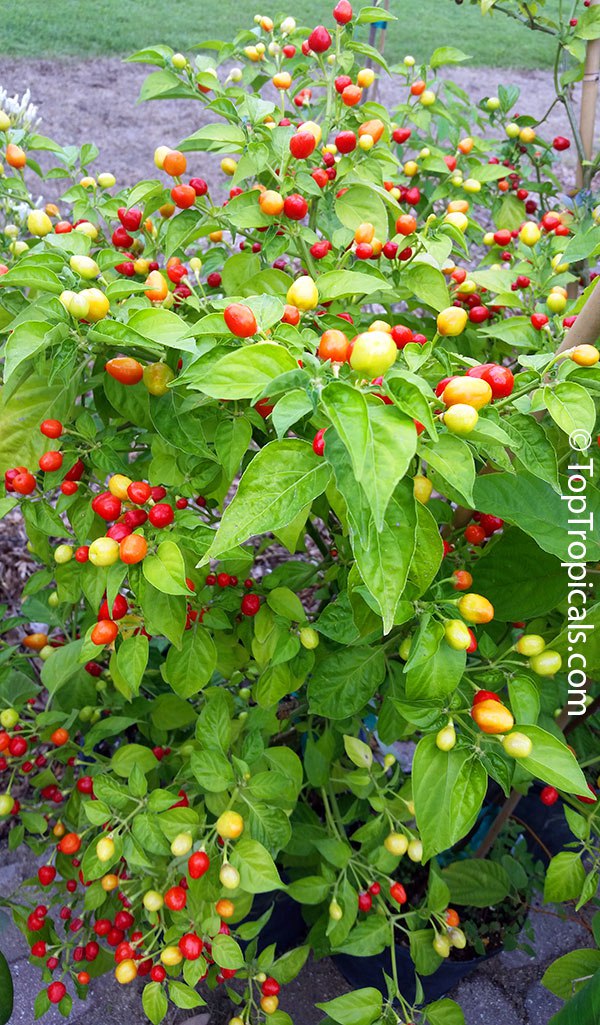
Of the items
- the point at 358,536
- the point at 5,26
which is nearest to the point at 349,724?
the point at 358,536

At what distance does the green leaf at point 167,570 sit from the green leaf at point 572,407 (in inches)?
16.2

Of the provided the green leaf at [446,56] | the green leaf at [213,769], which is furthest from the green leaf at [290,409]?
the green leaf at [446,56]

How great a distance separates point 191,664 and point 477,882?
82 cm

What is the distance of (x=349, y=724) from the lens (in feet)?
4.33

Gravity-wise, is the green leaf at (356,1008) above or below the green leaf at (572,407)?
below

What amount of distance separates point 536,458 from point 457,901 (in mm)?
1025

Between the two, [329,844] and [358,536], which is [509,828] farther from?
[358,536]

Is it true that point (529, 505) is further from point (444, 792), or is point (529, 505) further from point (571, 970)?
point (571, 970)

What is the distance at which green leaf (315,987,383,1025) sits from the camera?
40.7 inches

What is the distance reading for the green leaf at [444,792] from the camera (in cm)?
74

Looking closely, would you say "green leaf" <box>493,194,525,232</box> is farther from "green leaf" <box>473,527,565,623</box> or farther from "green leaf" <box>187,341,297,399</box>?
"green leaf" <box>187,341,297,399</box>

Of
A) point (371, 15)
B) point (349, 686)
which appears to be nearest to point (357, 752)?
point (349, 686)

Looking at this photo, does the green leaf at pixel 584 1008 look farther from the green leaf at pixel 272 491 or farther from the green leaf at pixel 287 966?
the green leaf at pixel 272 491

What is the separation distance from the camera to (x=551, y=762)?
0.74 meters
